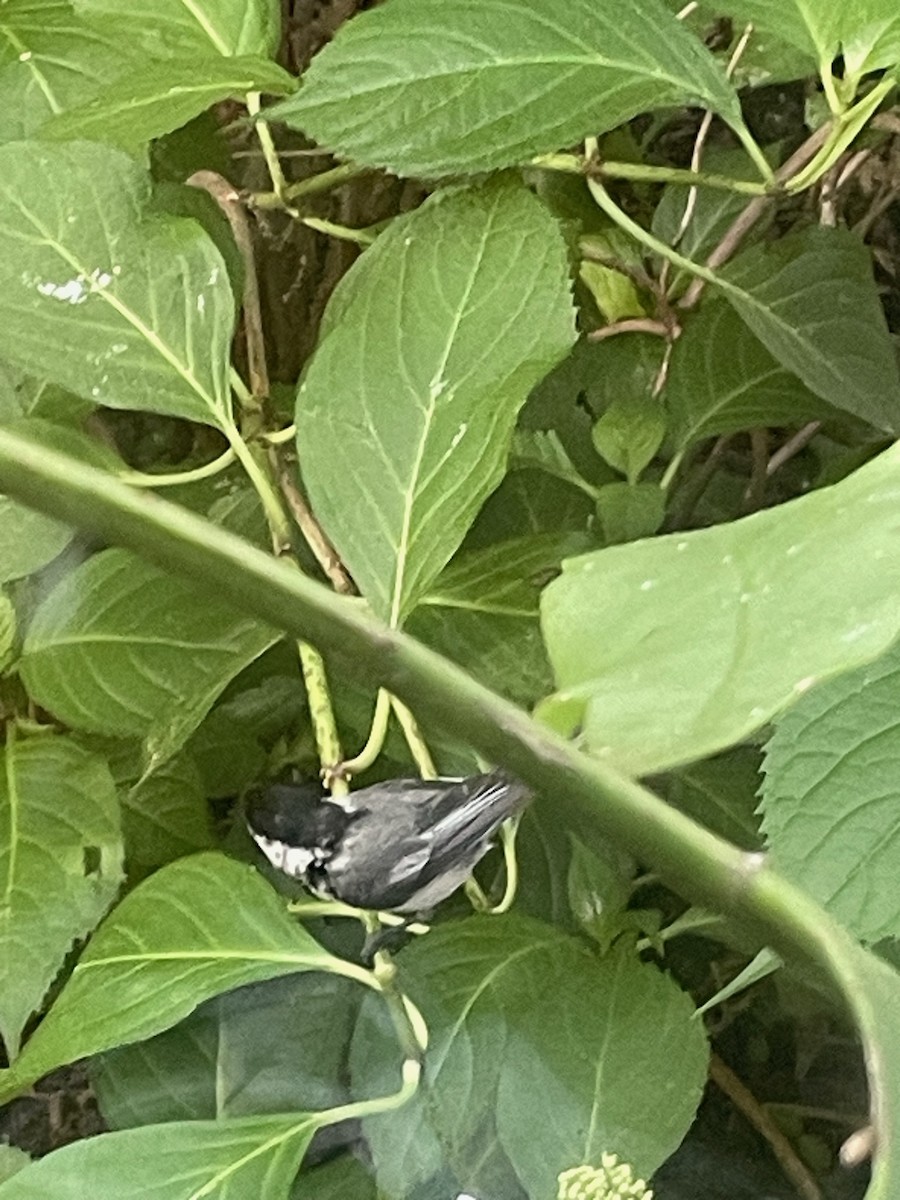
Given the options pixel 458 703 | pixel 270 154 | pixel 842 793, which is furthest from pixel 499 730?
pixel 270 154

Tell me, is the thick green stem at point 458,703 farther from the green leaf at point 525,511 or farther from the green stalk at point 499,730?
the green leaf at point 525,511

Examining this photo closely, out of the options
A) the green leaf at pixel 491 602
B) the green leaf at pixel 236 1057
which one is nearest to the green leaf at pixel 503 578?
the green leaf at pixel 491 602

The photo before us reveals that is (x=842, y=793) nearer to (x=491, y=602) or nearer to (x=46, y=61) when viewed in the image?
(x=491, y=602)

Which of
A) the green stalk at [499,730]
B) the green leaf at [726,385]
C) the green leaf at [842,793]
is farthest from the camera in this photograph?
the green leaf at [726,385]

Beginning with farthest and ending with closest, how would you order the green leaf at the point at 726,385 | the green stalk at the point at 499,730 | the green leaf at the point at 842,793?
the green leaf at the point at 726,385 < the green leaf at the point at 842,793 < the green stalk at the point at 499,730

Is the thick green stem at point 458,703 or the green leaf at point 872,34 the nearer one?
the thick green stem at point 458,703

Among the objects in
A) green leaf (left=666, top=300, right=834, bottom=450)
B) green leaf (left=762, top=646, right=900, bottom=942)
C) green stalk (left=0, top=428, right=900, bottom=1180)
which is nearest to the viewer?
green stalk (left=0, top=428, right=900, bottom=1180)

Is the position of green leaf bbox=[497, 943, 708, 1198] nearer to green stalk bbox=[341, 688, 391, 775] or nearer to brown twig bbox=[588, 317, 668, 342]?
green stalk bbox=[341, 688, 391, 775]

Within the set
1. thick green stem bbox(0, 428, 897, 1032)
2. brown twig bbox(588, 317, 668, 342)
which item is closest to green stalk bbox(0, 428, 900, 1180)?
thick green stem bbox(0, 428, 897, 1032)

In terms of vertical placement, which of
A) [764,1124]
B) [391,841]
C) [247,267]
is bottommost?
[764,1124]
